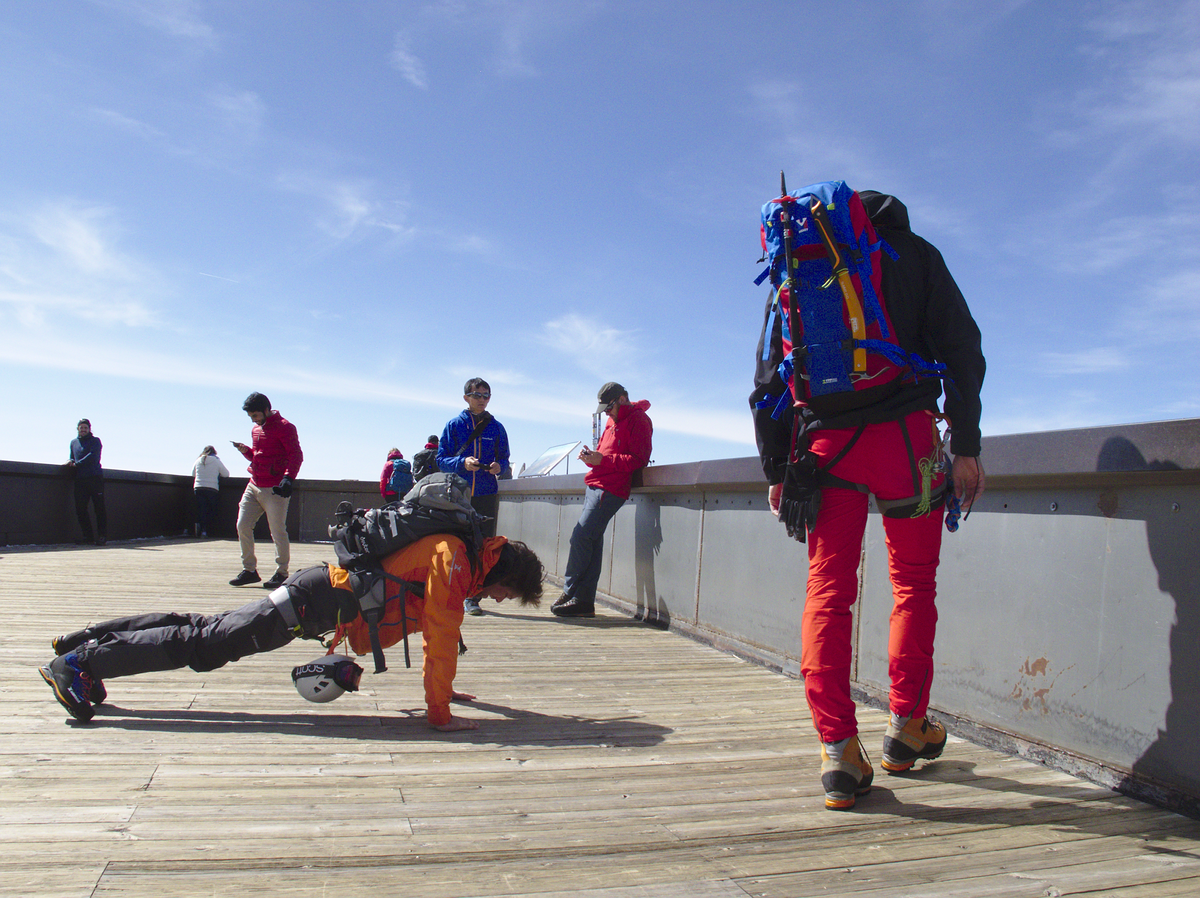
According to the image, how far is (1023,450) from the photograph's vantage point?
9.59ft

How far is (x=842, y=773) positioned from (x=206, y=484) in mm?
15687

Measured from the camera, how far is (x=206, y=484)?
15.8 metres

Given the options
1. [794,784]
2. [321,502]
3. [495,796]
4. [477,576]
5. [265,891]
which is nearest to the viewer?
[265,891]

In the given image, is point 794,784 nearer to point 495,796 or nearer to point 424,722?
point 495,796

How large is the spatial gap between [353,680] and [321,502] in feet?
50.2

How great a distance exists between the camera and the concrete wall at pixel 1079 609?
2.42 metres

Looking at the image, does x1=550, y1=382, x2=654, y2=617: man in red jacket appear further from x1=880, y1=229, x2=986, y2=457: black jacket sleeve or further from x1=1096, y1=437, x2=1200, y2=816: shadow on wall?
x1=1096, y1=437, x2=1200, y2=816: shadow on wall

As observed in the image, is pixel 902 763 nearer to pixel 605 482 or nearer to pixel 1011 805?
pixel 1011 805

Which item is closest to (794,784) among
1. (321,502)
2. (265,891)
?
(265,891)

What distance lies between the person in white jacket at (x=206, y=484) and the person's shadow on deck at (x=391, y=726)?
44.4 feet

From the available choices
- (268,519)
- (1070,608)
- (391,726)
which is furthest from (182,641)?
(268,519)

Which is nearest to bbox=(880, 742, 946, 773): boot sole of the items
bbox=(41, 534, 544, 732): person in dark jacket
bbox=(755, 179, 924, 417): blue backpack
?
bbox=(755, 179, 924, 417): blue backpack

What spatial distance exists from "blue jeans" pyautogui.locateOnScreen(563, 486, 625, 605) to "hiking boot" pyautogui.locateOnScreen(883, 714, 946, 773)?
13.6ft

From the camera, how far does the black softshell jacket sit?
2535mm
